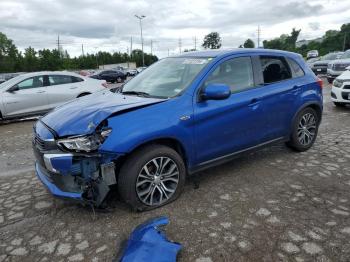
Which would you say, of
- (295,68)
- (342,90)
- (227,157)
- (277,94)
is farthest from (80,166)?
(342,90)

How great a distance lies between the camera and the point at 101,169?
3301mm

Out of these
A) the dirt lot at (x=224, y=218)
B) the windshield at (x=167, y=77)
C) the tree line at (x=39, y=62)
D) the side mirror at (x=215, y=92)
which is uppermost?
the tree line at (x=39, y=62)

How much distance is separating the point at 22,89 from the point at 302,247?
30.0ft

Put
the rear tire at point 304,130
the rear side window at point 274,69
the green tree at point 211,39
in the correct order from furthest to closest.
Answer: the green tree at point 211,39, the rear tire at point 304,130, the rear side window at point 274,69

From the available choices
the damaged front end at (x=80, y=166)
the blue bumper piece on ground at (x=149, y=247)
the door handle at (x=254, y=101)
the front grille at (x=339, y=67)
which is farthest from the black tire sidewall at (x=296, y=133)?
the front grille at (x=339, y=67)

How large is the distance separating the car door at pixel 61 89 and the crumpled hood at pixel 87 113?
21.1 ft

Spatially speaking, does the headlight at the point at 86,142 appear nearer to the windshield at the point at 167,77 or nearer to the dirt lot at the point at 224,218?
the dirt lot at the point at 224,218

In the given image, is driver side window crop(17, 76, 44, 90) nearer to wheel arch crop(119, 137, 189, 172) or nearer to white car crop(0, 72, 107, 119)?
white car crop(0, 72, 107, 119)

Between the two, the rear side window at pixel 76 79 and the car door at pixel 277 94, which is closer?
the car door at pixel 277 94

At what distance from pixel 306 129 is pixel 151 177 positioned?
3.11 m

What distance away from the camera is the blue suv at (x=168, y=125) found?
3316mm

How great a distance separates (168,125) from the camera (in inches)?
142

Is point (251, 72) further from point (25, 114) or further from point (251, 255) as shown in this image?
point (25, 114)

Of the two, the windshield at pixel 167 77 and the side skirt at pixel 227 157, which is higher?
the windshield at pixel 167 77
